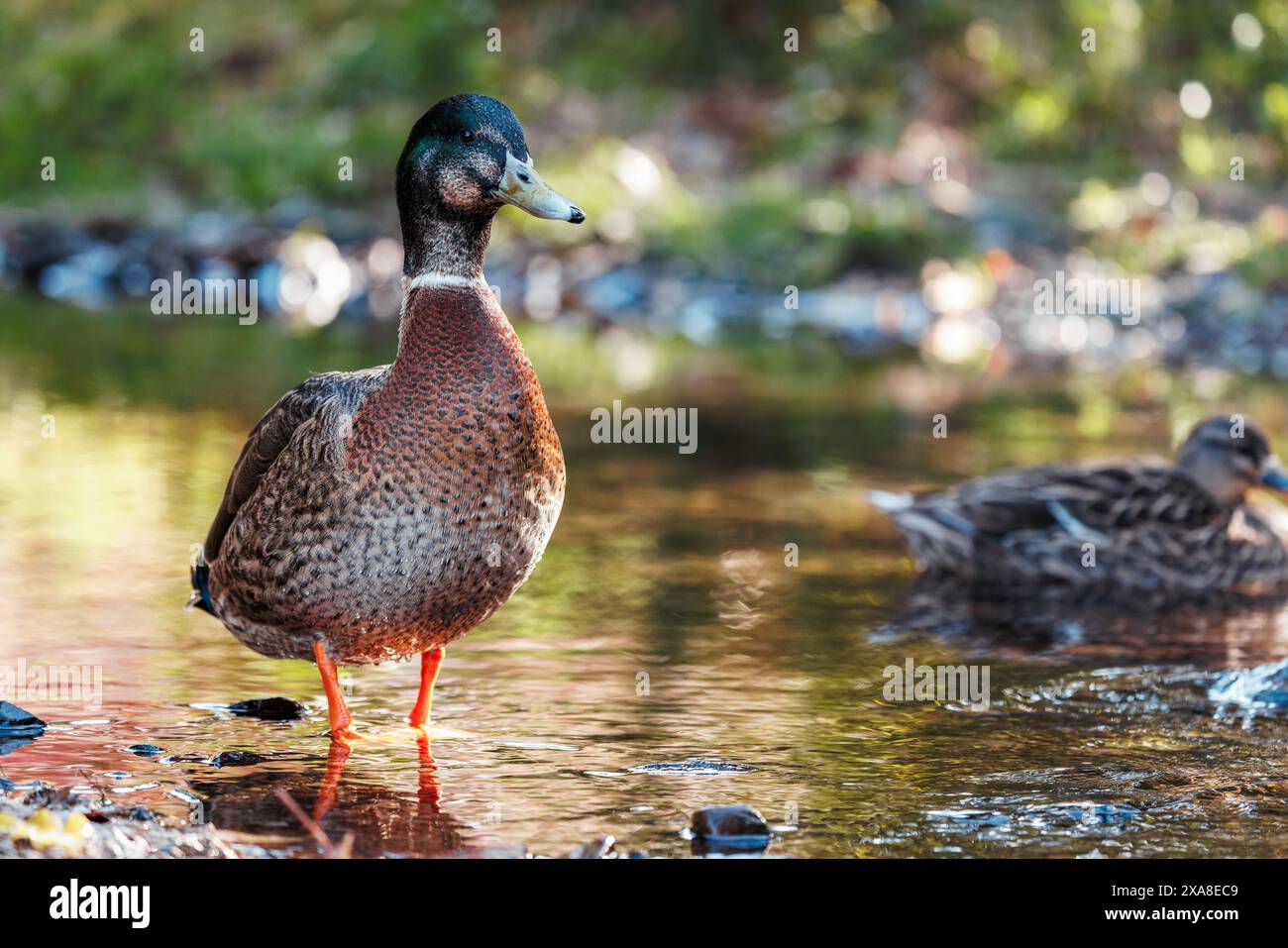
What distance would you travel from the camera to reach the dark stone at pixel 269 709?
727cm

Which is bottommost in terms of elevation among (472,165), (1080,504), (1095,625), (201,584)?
(1095,625)

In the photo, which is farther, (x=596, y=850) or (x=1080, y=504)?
(x=1080, y=504)

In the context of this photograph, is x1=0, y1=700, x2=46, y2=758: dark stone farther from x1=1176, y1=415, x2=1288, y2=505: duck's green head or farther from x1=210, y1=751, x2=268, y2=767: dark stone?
x1=1176, y1=415, x2=1288, y2=505: duck's green head

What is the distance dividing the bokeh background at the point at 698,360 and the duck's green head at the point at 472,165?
69.8 inches

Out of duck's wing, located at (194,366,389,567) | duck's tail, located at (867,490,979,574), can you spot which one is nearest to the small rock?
duck's wing, located at (194,366,389,567)

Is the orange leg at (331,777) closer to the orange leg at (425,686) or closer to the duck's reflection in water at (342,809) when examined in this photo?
the duck's reflection in water at (342,809)

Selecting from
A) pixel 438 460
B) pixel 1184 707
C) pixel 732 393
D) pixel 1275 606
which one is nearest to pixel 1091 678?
pixel 1184 707

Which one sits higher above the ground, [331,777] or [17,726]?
[17,726]

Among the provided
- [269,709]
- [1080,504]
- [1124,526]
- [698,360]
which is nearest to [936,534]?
[1080,504]

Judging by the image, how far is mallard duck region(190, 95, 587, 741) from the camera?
21.0ft

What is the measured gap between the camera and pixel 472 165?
671 cm

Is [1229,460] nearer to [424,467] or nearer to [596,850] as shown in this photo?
[424,467]

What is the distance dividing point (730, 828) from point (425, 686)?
5.45 feet

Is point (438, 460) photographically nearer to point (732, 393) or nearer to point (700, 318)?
point (732, 393)
